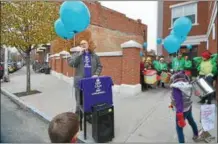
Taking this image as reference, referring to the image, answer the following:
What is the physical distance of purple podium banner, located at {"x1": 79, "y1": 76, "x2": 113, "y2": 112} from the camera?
3.99 meters

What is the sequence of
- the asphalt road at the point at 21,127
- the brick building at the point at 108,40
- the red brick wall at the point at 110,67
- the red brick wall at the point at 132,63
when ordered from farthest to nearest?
the red brick wall at the point at 132,63, the red brick wall at the point at 110,67, the asphalt road at the point at 21,127, the brick building at the point at 108,40

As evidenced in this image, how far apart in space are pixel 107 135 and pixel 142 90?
3490mm

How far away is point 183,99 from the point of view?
12.6 ft

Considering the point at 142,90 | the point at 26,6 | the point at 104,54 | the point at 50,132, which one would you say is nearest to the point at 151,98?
the point at 142,90

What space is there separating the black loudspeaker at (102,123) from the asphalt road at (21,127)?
94 cm

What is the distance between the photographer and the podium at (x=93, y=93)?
4.00 m

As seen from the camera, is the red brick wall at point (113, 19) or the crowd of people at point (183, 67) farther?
the crowd of people at point (183, 67)

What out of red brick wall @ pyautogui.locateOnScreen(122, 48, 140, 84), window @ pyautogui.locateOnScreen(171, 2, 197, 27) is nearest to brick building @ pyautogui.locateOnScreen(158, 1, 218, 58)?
window @ pyautogui.locateOnScreen(171, 2, 197, 27)

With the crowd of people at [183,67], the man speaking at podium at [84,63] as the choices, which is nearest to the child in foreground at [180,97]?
the crowd of people at [183,67]

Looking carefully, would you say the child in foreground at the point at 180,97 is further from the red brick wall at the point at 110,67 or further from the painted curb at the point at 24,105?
the painted curb at the point at 24,105

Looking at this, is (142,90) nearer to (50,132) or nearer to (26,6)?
(26,6)

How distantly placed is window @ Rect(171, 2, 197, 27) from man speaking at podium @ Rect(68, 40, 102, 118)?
1450 centimetres

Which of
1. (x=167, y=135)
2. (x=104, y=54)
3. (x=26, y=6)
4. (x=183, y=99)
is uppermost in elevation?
(x=26, y=6)

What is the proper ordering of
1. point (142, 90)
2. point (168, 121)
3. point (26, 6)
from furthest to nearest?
point (26, 6) < point (142, 90) < point (168, 121)
